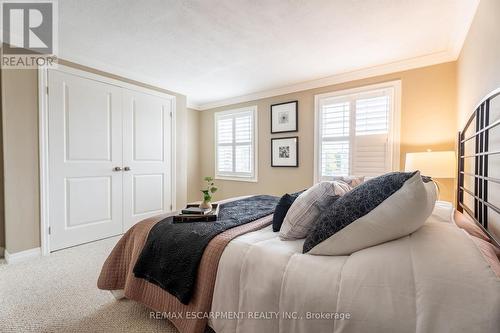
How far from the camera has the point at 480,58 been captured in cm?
167

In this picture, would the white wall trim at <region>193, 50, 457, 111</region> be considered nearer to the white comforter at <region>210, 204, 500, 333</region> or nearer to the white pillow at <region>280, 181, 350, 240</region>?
the white comforter at <region>210, 204, 500, 333</region>

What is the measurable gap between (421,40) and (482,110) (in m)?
1.33

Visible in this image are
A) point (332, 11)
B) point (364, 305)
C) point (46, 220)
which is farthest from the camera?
point (46, 220)

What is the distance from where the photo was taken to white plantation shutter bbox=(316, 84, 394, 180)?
303 cm

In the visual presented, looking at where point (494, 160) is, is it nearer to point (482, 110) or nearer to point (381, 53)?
point (482, 110)

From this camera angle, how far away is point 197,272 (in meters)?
1.24

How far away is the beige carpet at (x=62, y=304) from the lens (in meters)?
1.51

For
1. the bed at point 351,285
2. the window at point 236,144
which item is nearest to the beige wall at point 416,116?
the window at point 236,144

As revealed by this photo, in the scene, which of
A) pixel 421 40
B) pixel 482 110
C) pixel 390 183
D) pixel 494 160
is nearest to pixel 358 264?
pixel 390 183

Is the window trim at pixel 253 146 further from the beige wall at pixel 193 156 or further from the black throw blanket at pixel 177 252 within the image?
Result: the black throw blanket at pixel 177 252

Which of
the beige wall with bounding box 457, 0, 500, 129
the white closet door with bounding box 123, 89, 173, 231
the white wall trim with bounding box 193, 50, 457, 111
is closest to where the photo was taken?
the beige wall with bounding box 457, 0, 500, 129

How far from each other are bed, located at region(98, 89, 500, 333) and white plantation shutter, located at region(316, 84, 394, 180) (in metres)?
1.59

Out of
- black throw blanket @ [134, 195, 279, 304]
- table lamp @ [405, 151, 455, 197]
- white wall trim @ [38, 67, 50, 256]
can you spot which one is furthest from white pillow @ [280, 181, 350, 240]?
white wall trim @ [38, 67, 50, 256]

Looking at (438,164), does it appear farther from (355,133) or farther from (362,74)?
(362,74)
